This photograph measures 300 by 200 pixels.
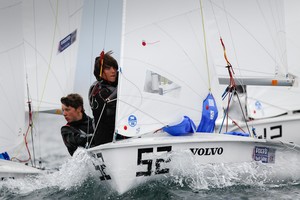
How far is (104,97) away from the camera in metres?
7.24

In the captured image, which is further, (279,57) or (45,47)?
(279,57)

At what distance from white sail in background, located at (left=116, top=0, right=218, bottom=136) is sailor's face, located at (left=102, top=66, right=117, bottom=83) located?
28.5 inches

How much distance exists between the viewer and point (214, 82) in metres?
7.23

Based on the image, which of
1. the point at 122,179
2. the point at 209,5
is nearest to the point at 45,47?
the point at 209,5

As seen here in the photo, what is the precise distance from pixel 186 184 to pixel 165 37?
1.49 m

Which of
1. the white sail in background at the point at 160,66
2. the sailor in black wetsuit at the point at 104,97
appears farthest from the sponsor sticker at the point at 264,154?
the sailor in black wetsuit at the point at 104,97

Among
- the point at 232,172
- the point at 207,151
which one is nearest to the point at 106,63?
the point at 207,151

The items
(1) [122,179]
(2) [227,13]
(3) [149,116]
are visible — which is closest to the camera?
(1) [122,179]

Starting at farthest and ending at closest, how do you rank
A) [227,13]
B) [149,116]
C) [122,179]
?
[227,13], [149,116], [122,179]

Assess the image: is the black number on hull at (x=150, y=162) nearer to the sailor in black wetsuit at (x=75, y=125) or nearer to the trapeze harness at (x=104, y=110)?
the trapeze harness at (x=104, y=110)

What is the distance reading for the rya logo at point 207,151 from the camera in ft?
20.8

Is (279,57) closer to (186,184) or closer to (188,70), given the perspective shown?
(188,70)

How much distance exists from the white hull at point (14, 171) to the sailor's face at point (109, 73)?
1.26 meters

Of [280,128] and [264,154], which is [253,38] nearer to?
[280,128]
